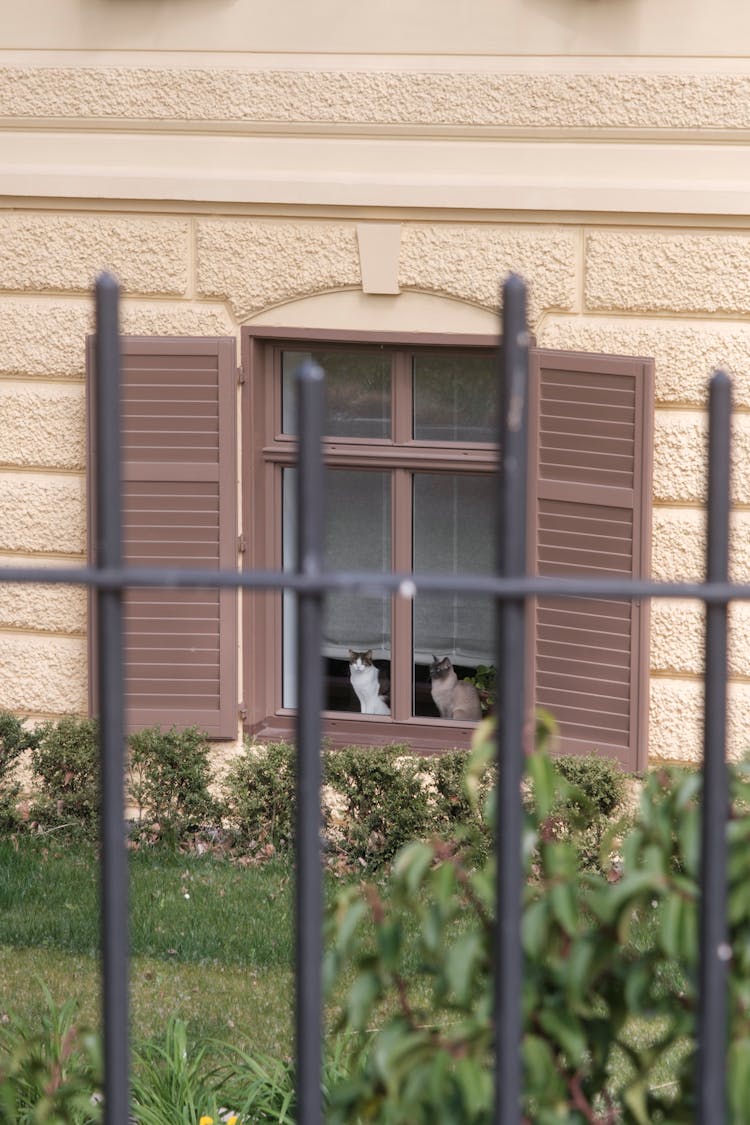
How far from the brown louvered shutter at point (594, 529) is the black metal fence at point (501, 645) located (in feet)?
17.2

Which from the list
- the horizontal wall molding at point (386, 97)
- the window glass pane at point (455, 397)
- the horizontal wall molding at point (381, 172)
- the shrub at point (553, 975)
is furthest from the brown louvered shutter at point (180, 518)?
the shrub at point (553, 975)

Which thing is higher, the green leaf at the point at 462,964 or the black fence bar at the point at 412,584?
the black fence bar at the point at 412,584

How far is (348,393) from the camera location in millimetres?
7676

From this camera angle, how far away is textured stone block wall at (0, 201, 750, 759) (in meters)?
7.11

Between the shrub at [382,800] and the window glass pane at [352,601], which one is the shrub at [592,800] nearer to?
the shrub at [382,800]

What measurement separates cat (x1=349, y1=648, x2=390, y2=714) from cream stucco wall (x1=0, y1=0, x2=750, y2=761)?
1.37 m

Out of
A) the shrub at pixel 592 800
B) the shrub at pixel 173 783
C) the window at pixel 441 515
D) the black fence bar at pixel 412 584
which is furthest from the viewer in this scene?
the shrub at pixel 173 783

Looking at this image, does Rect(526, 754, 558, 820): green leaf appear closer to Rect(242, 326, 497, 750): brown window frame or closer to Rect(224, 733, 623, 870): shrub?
Rect(224, 733, 623, 870): shrub

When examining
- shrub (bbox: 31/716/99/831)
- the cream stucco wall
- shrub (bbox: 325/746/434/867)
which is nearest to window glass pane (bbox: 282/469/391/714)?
shrub (bbox: 325/746/434/867)

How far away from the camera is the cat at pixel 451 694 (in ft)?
25.4

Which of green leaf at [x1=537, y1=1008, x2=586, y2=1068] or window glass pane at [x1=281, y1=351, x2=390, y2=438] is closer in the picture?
green leaf at [x1=537, y1=1008, x2=586, y2=1068]

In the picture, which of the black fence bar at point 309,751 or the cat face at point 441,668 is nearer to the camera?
the black fence bar at point 309,751

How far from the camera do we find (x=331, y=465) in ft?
25.5

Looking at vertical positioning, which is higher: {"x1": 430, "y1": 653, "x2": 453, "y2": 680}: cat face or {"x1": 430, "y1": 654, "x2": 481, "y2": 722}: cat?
{"x1": 430, "y1": 653, "x2": 453, "y2": 680}: cat face
